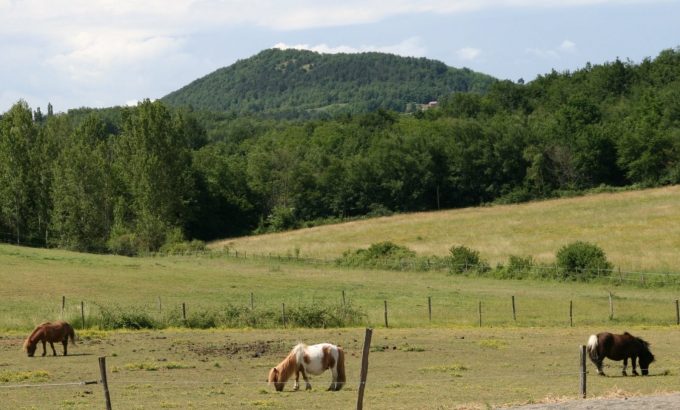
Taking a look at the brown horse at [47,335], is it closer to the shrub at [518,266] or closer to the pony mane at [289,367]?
the pony mane at [289,367]

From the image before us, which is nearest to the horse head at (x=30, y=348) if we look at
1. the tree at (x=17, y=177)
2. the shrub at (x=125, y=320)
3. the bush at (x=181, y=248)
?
the shrub at (x=125, y=320)

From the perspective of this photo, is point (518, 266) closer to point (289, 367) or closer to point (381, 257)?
point (381, 257)

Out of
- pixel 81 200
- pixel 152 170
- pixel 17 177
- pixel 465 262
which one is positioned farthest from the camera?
pixel 152 170

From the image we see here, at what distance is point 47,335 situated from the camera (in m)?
29.0

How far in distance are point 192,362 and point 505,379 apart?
30.4ft

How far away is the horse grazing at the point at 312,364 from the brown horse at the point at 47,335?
1028cm

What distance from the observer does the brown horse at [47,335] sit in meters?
28.7

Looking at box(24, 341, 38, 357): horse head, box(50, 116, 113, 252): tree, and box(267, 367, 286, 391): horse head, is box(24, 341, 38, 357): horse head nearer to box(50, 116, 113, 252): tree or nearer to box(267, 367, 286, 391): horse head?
box(267, 367, 286, 391): horse head

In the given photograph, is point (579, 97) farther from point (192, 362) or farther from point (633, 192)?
point (192, 362)

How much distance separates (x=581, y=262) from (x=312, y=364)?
3916 cm

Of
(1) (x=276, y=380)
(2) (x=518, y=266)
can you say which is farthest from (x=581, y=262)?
(1) (x=276, y=380)

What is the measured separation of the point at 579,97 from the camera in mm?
120125

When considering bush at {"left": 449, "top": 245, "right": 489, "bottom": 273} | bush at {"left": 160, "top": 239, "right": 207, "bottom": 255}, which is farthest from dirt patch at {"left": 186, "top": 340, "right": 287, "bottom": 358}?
bush at {"left": 160, "top": 239, "right": 207, "bottom": 255}

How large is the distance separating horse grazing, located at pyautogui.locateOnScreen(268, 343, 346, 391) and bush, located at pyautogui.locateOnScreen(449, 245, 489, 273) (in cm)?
4190
